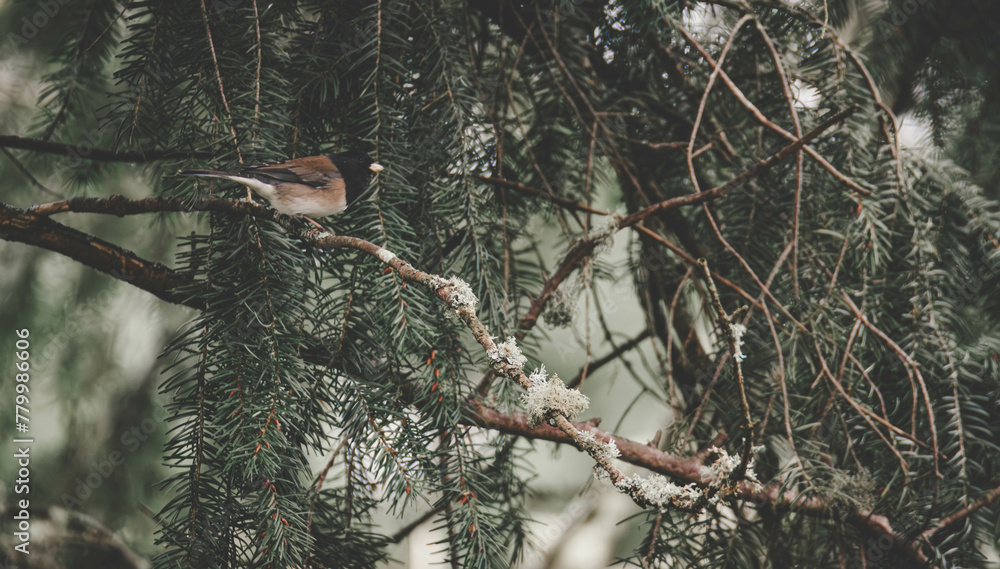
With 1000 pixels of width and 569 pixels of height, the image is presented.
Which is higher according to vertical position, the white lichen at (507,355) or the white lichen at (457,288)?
the white lichen at (457,288)

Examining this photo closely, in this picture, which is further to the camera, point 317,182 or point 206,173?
point 317,182

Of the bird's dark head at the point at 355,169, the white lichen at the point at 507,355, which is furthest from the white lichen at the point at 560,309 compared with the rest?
the white lichen at the point at 507,355

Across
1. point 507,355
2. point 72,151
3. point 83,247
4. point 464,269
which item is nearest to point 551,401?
point 507,355

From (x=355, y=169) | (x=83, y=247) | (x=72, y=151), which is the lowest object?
(x=83, y=247)

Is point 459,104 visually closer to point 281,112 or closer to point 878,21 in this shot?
point 281,112

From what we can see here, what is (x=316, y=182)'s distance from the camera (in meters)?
1.20

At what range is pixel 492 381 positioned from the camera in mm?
1123

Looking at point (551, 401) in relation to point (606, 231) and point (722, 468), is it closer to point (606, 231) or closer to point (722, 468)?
point (722, 468)

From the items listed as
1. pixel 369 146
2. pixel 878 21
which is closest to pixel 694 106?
pixel 878 21

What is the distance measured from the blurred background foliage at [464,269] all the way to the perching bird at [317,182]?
5cm

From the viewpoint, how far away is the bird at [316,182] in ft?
3.45

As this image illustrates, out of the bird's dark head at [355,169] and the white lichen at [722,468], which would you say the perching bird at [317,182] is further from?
the white lichen at [722,468]

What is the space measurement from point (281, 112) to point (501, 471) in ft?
2.45

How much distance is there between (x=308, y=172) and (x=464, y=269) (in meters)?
0.34
